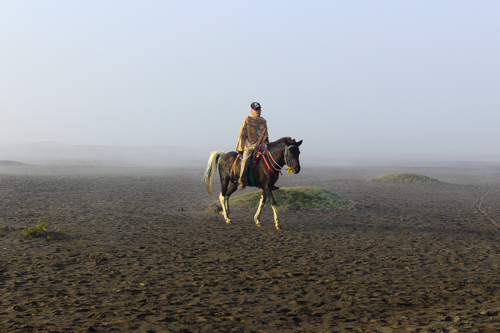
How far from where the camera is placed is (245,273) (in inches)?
257

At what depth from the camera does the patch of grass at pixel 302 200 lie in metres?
14.8

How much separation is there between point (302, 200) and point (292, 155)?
190 inches

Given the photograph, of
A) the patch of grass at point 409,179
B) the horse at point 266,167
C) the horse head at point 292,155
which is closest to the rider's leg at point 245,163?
the horse at point 266,167

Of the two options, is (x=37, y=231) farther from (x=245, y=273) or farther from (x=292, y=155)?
(x=292, y=155)

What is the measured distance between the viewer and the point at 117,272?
6.37 meters

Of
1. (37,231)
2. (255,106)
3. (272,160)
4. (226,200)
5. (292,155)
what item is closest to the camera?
(37,231)

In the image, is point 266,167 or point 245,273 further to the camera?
point 266,167

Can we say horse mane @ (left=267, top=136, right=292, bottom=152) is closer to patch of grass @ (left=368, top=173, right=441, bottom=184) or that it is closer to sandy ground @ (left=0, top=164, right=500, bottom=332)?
sandy ground @ (left=0, top=164, right=500, bottom=332)

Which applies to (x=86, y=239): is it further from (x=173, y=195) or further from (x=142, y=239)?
(x=173, y=195)

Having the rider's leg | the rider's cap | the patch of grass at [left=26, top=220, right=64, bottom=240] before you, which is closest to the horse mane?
the rider's leg

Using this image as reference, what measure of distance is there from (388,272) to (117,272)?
4703 millimetres

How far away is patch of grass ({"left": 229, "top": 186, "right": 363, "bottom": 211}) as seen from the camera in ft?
48.5

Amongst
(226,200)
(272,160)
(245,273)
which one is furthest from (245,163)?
(245,273)

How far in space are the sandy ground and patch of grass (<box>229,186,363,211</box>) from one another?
5.18 ft
